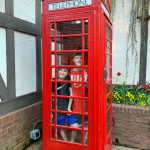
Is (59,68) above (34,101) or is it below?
above

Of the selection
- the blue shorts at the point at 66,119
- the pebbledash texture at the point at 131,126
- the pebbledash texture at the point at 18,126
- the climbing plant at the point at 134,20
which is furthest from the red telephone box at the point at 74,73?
the climbing plant at the point at 134,20

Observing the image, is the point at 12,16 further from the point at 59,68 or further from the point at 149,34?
the point at 149,34

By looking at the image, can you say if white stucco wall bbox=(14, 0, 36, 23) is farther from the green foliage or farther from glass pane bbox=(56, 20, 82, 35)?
the green foliage

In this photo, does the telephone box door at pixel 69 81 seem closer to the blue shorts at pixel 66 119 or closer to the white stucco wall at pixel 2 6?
the blue shorts at pixel 66 119

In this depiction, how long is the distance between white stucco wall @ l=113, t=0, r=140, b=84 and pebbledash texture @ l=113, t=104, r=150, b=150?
908 millimetres

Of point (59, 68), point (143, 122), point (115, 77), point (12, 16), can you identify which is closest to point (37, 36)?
point (12, 16)

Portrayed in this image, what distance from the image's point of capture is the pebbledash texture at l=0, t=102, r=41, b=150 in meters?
3.19

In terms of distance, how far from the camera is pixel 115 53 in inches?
184

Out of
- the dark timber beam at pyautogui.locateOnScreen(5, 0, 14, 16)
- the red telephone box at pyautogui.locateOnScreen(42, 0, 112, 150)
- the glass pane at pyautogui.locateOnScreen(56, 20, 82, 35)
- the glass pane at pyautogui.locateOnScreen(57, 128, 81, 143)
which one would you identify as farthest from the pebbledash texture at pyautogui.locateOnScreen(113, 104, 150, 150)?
the dark timber beam at pyautogui.locateOnScreen(5, 0, 14, 16)

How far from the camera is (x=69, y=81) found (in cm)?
284

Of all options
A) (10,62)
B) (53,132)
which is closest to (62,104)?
(53,132)

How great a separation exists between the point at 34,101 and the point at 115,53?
210 centimetres

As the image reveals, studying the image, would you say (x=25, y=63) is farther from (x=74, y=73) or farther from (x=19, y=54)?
(x=74, y=73)

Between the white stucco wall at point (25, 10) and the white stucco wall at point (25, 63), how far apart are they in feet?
1.10
